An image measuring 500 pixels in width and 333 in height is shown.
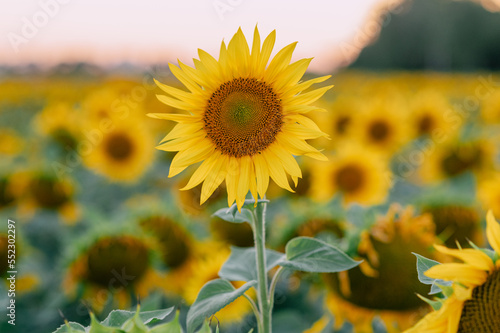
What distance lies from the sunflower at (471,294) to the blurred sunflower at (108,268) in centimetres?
120

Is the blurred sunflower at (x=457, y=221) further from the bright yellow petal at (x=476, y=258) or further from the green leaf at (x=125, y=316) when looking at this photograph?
the green leaf at (x=125, y=316)

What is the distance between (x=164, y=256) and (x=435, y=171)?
5.75 feet

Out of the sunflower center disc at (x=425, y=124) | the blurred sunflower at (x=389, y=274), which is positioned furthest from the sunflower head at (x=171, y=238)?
the sunflower center disc at (x=425, y=124)

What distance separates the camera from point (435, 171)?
9.28 ft

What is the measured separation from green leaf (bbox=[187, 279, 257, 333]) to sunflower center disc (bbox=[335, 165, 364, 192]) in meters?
1.73

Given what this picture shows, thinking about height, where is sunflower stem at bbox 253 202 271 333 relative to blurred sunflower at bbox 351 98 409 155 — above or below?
below

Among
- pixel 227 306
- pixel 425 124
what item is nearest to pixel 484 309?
pixel 227 306

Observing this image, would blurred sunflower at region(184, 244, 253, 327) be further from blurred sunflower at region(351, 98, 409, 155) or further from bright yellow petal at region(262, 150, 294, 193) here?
blurred sunflower at region(351, 98, 409, 155)

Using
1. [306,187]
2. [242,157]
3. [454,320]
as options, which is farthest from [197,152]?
[306,187]

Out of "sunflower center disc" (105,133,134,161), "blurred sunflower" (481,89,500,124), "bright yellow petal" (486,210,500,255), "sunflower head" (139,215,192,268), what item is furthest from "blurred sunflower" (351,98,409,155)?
"bright yellow petal" (486,210,500,255)

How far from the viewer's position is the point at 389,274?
3.96 feet

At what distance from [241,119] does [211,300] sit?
304mm

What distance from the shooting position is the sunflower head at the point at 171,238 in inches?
73.0

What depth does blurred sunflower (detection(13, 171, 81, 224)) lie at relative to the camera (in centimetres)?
243
